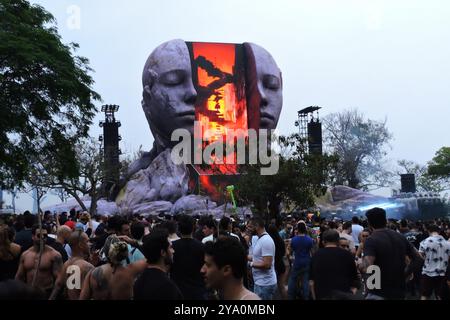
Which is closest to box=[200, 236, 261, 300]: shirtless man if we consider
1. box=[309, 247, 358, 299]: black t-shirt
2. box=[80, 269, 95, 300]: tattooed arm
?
box=[80, 269, 95, 300]: tattooed arm

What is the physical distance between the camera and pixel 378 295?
241 inches

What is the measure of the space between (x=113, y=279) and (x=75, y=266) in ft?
3.54

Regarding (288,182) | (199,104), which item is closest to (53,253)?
(288,182)

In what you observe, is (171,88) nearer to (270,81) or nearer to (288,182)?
(270,81)

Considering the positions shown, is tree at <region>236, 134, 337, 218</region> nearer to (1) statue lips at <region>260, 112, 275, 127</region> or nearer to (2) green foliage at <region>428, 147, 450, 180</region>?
(1) statue lips at <region>260, 112, 275, 127</region>

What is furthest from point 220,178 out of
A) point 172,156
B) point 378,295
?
point 378,295

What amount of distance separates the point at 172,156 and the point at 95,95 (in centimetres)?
2881

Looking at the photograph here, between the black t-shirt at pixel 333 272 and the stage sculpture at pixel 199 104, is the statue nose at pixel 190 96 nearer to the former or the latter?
the stage sculpture at pixel 199 104

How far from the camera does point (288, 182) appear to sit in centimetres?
2830

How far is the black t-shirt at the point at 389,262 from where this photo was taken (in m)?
6.12

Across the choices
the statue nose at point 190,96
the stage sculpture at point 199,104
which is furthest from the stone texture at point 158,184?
the statue nose at point 190,96

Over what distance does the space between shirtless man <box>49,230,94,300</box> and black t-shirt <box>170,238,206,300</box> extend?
3.17ft

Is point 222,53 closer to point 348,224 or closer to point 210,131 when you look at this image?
point 210,131

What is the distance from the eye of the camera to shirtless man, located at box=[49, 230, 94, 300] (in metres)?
6.20
